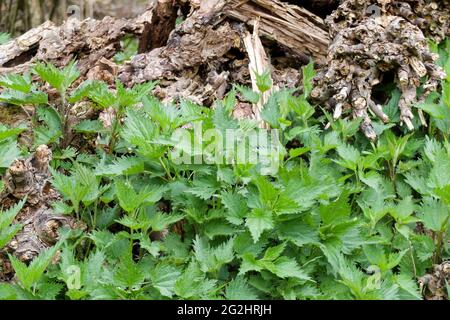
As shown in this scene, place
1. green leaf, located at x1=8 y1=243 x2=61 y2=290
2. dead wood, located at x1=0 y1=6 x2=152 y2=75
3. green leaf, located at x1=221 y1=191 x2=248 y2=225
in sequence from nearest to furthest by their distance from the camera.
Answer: green leaf, located at x1=8 y1=243 x2=61 y2=290
green leaf, located at x1=221 y1=191 x2=248 y2=225
dead wood, located at x1=0 y1=6 x2=152 y2=75

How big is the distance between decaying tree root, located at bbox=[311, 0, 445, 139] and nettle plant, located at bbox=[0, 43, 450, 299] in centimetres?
15

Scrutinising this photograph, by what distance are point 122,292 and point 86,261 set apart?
0.27 m

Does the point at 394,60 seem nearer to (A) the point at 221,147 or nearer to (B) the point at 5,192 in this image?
A: (A) the point at 221,147

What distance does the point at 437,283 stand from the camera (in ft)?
12.1

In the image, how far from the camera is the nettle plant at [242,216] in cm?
346

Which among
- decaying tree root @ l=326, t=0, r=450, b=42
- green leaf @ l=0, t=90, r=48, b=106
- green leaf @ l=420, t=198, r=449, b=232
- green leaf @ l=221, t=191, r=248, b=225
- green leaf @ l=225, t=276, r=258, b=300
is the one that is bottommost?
green leaf @ l=225, t=276, r=258, b=300

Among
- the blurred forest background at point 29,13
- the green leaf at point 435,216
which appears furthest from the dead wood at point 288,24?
the blurred forest background at point 29,13

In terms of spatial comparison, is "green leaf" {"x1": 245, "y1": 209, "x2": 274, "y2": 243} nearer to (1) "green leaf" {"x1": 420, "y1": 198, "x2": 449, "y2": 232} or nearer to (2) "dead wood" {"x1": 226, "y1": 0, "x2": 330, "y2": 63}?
(1) "green leaf" {"x1": 420, "y1": 198, "x2": 449, "y2": 232}

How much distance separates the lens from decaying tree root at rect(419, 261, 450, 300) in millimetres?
3656

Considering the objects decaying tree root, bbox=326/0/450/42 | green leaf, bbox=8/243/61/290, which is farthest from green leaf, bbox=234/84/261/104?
green leaf, bbox=8/243/61/290

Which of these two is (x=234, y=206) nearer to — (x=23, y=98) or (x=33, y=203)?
(x=33, y=203)

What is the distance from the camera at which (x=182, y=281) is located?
11.1ft

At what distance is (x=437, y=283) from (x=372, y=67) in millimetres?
1406

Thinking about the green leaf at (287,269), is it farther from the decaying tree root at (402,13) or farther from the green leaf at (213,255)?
the decaying tree root at (402,13)
